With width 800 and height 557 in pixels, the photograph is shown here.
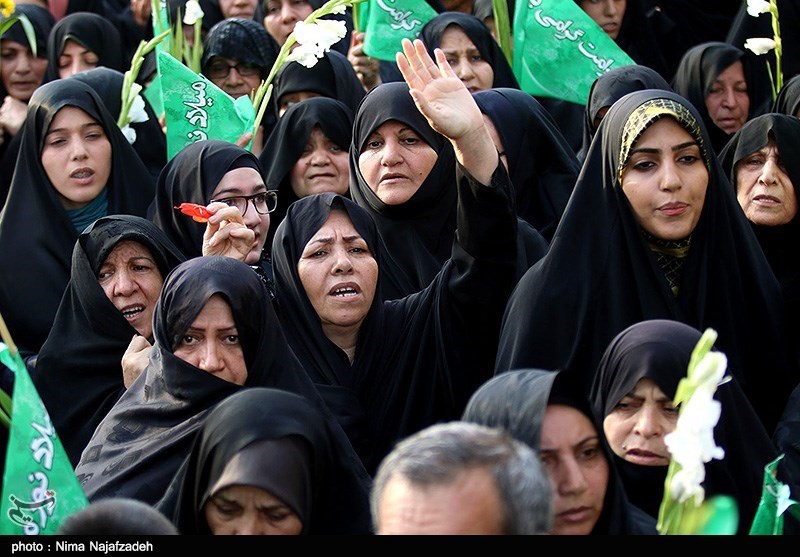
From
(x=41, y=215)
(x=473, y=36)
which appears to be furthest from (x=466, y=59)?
(x=41, y=215)

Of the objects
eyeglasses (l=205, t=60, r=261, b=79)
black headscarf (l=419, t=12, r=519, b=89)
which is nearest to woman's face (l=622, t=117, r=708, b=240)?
black headscarf (l=419, t=12, r=519, b=89)

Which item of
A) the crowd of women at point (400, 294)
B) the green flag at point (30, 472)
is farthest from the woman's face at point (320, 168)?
the green flag at point (30, 472)

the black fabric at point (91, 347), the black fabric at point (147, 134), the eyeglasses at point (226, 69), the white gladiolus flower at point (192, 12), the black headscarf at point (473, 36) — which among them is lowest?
the black fabric at point (91, 347)

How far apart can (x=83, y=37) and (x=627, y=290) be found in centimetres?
425

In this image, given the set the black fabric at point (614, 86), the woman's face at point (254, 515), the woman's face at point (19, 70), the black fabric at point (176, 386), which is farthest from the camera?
the woman's face at point (19, 70)

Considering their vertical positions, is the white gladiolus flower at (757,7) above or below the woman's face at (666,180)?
above

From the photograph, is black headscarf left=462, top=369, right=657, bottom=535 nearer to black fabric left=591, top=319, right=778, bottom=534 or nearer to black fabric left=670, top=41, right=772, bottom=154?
black fabric left=591, top=319, right=778, bottom=534

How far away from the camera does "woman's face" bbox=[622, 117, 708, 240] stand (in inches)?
192

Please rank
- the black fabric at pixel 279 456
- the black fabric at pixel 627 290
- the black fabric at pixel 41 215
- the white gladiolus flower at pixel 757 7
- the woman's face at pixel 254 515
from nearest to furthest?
1. the woman's face at pixel 254 515
2. the black fabric at pixel 279 456
3. the black fabric at pixel 627 290
4. the white gladiolus flower at pixel 757 7
5. the black fabric at pixel 41 215

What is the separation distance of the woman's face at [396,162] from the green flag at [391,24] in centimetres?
134

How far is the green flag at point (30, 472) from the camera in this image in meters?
3.57

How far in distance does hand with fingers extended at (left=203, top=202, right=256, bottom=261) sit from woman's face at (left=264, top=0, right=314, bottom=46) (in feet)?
9.99

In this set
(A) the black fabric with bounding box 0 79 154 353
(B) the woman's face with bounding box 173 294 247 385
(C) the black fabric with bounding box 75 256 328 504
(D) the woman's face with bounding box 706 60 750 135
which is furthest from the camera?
(D) the woman's face with bounding box 706 60 750 135

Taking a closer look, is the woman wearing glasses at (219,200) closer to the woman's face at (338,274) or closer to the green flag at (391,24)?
the woman's face at (338,274)
